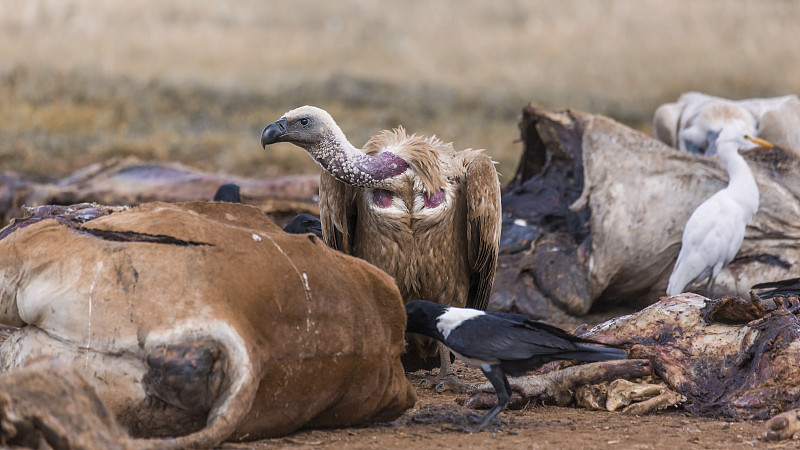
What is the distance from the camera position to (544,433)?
13.6 ft

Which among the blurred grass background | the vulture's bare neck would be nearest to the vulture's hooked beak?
the vulture's bare neck

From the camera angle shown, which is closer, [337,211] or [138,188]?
[337,211]

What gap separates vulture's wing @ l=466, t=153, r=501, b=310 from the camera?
19.4 feet

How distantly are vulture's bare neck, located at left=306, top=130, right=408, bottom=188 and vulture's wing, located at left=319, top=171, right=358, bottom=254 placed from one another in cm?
43

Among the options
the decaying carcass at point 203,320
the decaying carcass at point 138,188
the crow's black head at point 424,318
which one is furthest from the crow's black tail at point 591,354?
the decaying carcass at point 138,188

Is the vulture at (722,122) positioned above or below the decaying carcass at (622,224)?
above

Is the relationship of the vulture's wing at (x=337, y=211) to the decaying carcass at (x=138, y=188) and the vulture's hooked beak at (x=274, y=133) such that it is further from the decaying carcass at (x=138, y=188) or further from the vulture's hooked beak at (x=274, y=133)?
the decaying carcass at (x=138, y=188)

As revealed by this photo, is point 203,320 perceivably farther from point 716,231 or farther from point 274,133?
point 716,231

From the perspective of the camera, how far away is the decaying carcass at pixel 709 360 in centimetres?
450

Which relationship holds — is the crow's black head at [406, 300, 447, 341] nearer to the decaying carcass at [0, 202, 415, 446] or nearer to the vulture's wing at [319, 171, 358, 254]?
the decaying carcass at [0, 202, 415, 446]

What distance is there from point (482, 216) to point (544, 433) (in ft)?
6.86

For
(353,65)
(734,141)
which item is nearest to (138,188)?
(734,141)

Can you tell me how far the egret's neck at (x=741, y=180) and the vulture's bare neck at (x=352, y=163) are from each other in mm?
3811

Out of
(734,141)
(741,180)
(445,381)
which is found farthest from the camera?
(734,141)
